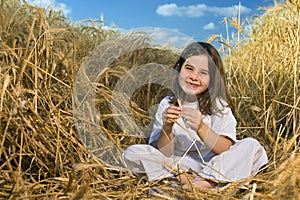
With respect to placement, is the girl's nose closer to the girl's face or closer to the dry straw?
the girl's face

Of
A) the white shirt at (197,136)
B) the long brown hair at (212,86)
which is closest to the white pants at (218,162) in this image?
the white shirt at (197,136)

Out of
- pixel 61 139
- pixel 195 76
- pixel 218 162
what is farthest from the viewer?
pixel 195 76

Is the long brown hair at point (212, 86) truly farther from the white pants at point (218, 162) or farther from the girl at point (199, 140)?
the white pants at point (218, 162)

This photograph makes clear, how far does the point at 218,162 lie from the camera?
151 centimetres

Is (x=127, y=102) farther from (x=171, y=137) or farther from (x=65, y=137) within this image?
(x=65, y=137)

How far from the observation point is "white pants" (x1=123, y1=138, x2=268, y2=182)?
4.82 feet

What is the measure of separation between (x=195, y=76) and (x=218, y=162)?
359 millimetres

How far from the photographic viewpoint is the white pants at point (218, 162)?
1.47 m

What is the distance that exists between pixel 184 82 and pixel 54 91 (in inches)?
20.2

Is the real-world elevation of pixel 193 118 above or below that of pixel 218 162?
above

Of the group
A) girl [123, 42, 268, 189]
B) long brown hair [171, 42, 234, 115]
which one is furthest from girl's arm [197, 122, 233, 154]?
long brown hair [171, 42, 234, 115]

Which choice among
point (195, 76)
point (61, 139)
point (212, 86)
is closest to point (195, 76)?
point (195, 76)

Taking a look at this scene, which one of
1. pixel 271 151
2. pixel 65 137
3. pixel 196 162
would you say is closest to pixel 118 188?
pixel 65 137

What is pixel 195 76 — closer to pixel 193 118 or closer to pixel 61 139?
pixel 193 118
